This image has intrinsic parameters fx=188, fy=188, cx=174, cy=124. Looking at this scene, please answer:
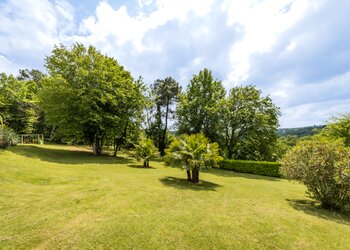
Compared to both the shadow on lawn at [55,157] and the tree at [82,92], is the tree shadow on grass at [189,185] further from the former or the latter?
the tree at [82,92]

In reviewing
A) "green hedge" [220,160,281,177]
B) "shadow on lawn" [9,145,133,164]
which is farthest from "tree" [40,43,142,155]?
"green hedge" [220,160,281,177]

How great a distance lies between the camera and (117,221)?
4664 millimetres

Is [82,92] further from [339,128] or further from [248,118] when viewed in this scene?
[339,128]

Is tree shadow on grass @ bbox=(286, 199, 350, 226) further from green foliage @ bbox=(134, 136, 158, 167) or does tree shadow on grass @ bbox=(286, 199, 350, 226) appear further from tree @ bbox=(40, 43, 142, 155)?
tree @ bbox=(40, 43, 142, 155)

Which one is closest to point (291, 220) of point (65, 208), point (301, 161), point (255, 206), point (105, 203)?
point (255, 206)

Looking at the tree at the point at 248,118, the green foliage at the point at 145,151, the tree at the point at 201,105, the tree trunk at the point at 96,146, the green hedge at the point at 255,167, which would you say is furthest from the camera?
the tree at the point at 201,105

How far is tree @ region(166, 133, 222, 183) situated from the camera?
385 inches

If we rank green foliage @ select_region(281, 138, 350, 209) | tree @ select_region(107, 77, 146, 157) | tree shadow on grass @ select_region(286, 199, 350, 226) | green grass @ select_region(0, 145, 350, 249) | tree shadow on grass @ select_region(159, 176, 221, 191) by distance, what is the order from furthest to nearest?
tree @ select_region(107, 77, 146, 157) < tree shadow on grass @ select_region(159, 176, 221, 191) < green foliage @ select_region(281, 138, 350, 209) < tree shadow on grass @ select_region(286, 199, 350, 226) < green grass @ select_region(0, 145, 350, 249)

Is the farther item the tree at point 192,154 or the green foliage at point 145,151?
the green foliage at point 145,151

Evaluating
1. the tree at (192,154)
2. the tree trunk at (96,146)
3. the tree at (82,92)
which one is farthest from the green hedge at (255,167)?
the tree trunk at (96,146)

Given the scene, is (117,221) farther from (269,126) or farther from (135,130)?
(269,126)

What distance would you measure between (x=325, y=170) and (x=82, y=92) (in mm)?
17472

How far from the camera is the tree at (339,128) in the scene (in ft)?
72.4

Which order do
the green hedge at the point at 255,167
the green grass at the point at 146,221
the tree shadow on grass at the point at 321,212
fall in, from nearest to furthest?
the green grass at the point at 146,221, the tree shadow on grass at the point at 321,212, the green hedge at the point at 255,167
